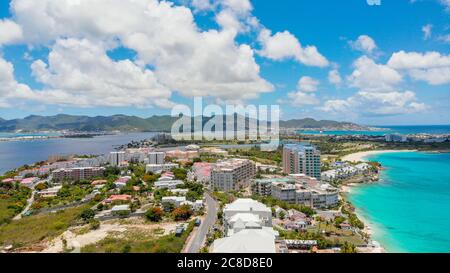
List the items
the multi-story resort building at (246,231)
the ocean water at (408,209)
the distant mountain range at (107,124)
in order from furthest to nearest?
the distant mountain range at (107,124), the ocean water at (408,209), the multi-story resort building at (246,231)

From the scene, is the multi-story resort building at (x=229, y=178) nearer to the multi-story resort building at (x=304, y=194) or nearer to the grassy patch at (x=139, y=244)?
the multi-story resort building at (x=304, y=194)

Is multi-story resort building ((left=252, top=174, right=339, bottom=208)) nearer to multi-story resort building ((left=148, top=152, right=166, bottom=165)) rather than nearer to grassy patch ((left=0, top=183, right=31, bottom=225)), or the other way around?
grassy patch ((left=0, top=183, right=31, bottom=225))

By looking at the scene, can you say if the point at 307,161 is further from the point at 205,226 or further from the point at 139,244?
the point at 139,244

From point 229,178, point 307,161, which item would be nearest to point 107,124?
point 307,161

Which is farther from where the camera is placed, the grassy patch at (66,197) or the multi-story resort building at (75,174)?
the multi-story resort building at (75,174)

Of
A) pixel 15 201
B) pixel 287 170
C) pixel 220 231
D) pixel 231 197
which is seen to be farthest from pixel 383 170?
pixel 15 201

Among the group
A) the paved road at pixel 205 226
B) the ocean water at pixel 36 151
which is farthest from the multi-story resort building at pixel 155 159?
the ocean water at pixel 36 151
